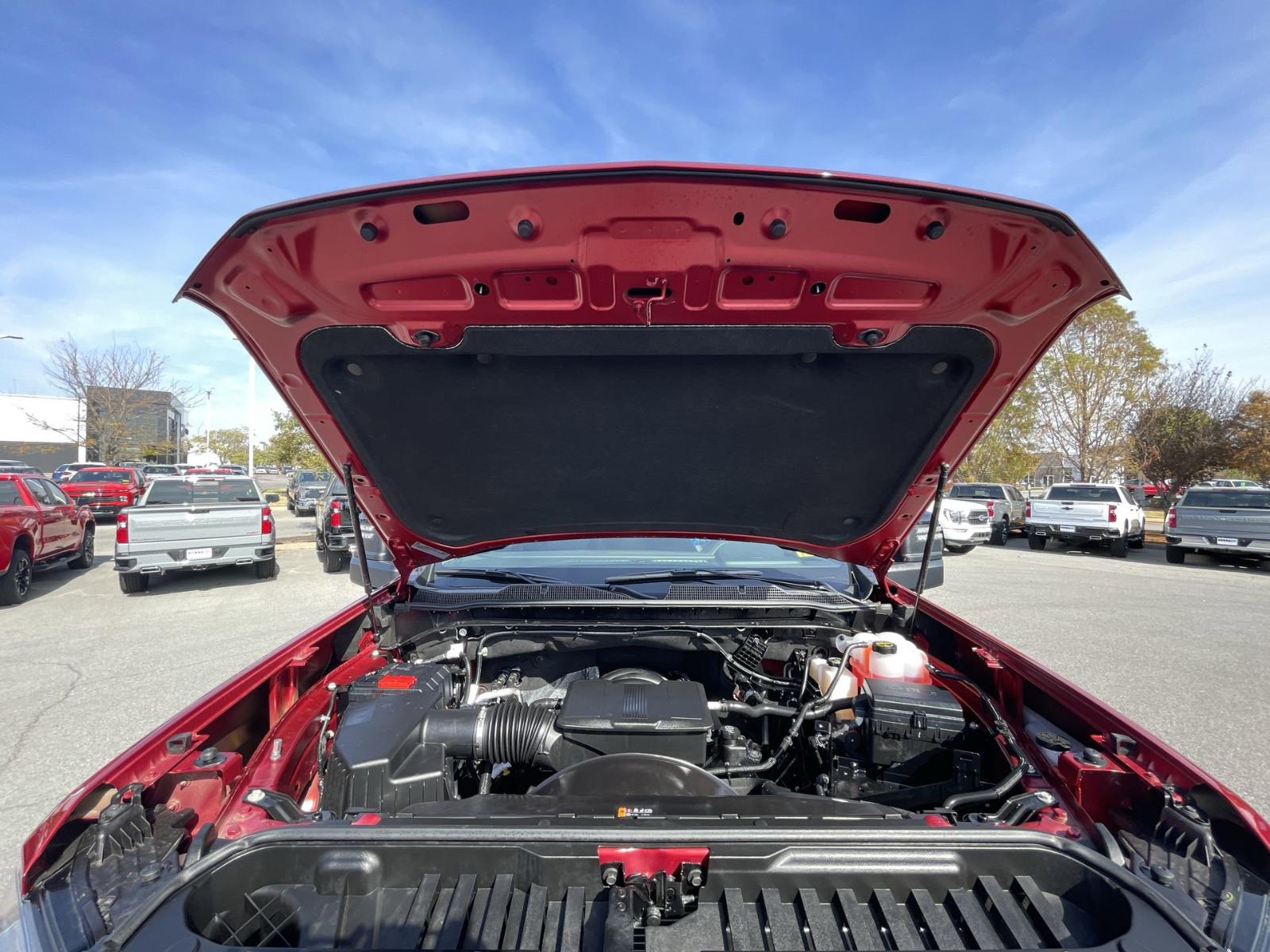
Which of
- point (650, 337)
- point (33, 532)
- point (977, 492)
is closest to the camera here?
point (650, 337)

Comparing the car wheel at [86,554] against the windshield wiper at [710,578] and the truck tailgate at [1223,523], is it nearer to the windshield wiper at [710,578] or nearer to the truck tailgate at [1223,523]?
the windshield wiper at [710,578]

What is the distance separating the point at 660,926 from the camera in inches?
43.8

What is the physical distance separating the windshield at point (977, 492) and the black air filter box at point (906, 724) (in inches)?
757

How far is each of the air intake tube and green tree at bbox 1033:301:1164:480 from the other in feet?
81.6

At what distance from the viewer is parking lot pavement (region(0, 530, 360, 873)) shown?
12.2 ft

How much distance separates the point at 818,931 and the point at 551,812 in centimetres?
63

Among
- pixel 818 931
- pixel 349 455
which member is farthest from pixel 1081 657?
pixel 349 455

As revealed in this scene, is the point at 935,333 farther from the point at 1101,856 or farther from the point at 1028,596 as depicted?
the point at 1028,596

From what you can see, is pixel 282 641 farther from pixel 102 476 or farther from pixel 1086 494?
pixel 102 476

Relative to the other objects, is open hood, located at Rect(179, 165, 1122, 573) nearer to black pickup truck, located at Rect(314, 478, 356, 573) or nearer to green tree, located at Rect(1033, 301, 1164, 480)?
black pickup truck, located at Rect(314, 478, 356, 573)

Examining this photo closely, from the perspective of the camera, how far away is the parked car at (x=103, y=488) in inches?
721

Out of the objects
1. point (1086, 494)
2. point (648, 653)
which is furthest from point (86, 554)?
point (1086, 494)

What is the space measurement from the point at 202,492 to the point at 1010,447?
27.6 m

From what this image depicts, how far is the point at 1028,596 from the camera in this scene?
30.4 ft
